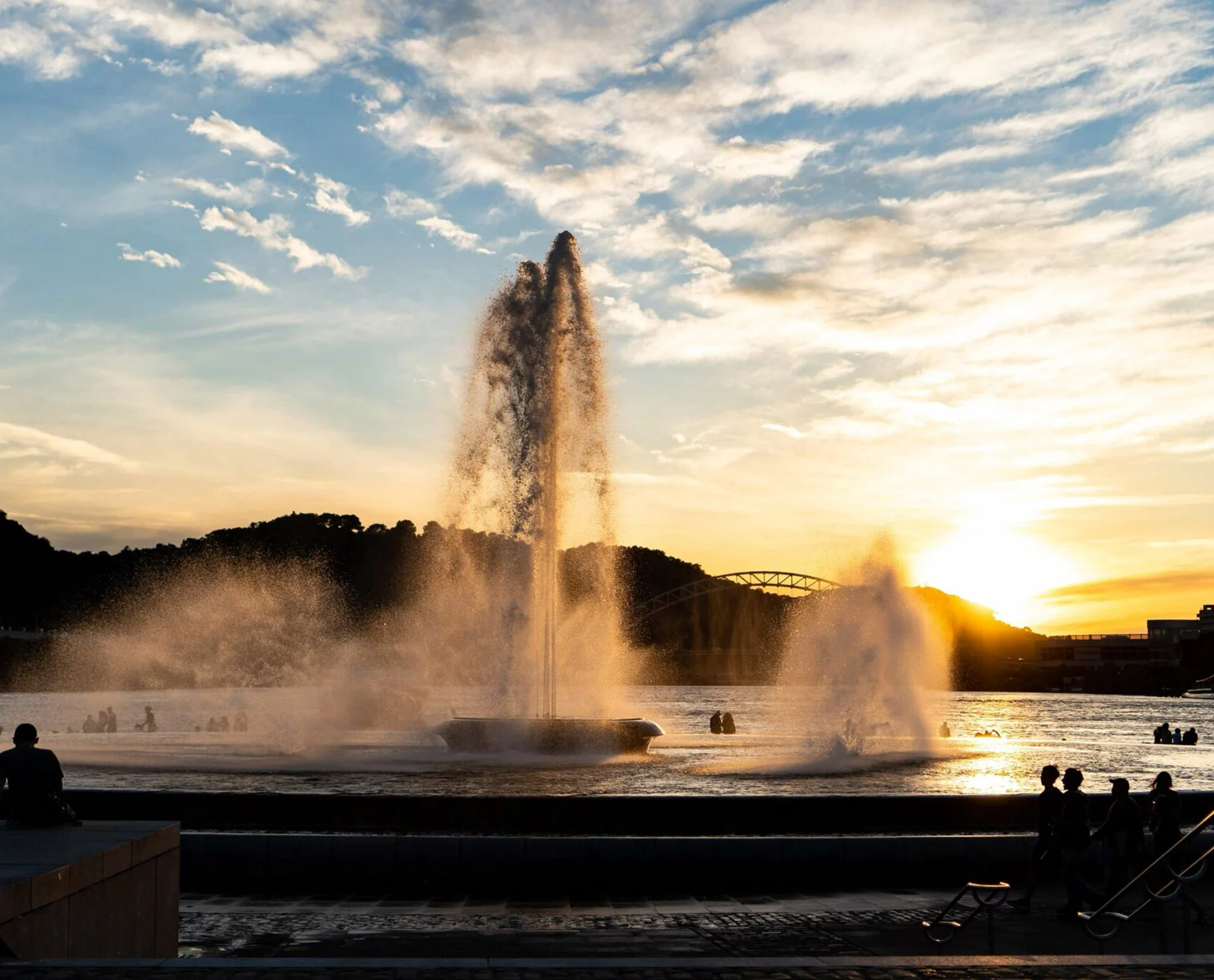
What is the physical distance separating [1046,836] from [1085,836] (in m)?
0.62

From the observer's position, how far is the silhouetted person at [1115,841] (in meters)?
11.7

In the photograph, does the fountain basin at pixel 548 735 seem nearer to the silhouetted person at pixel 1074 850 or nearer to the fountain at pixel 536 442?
the fountain at pixel 536 442

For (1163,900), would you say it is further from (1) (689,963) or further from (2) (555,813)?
(2) (555,813)

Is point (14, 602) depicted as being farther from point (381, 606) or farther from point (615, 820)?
point (615, 820)

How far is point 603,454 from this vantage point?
36.0 metres

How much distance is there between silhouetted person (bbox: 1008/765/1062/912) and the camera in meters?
11.7

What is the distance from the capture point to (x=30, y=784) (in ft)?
31.8

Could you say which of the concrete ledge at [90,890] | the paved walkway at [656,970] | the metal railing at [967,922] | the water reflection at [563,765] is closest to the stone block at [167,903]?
the concrete ledge at [90,890]

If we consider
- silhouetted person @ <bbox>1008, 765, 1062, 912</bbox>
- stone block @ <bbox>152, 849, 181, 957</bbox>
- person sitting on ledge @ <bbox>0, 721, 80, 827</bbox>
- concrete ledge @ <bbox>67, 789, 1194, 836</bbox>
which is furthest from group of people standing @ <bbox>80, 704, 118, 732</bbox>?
silhouetted person @ <bbox>1008, 765, 1062, 912</bbox>

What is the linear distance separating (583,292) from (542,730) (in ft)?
42.3

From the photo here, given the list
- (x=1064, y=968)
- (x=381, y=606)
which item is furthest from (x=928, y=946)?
(x=381, y=606)

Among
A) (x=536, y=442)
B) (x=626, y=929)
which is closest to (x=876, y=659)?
(x=536, y=442)

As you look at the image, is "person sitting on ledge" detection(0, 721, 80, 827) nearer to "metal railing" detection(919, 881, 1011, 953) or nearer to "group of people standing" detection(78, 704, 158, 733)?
"metal railing" detection(919, 881, 1011, 953)

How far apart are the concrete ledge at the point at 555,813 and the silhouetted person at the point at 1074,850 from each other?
559 cm
